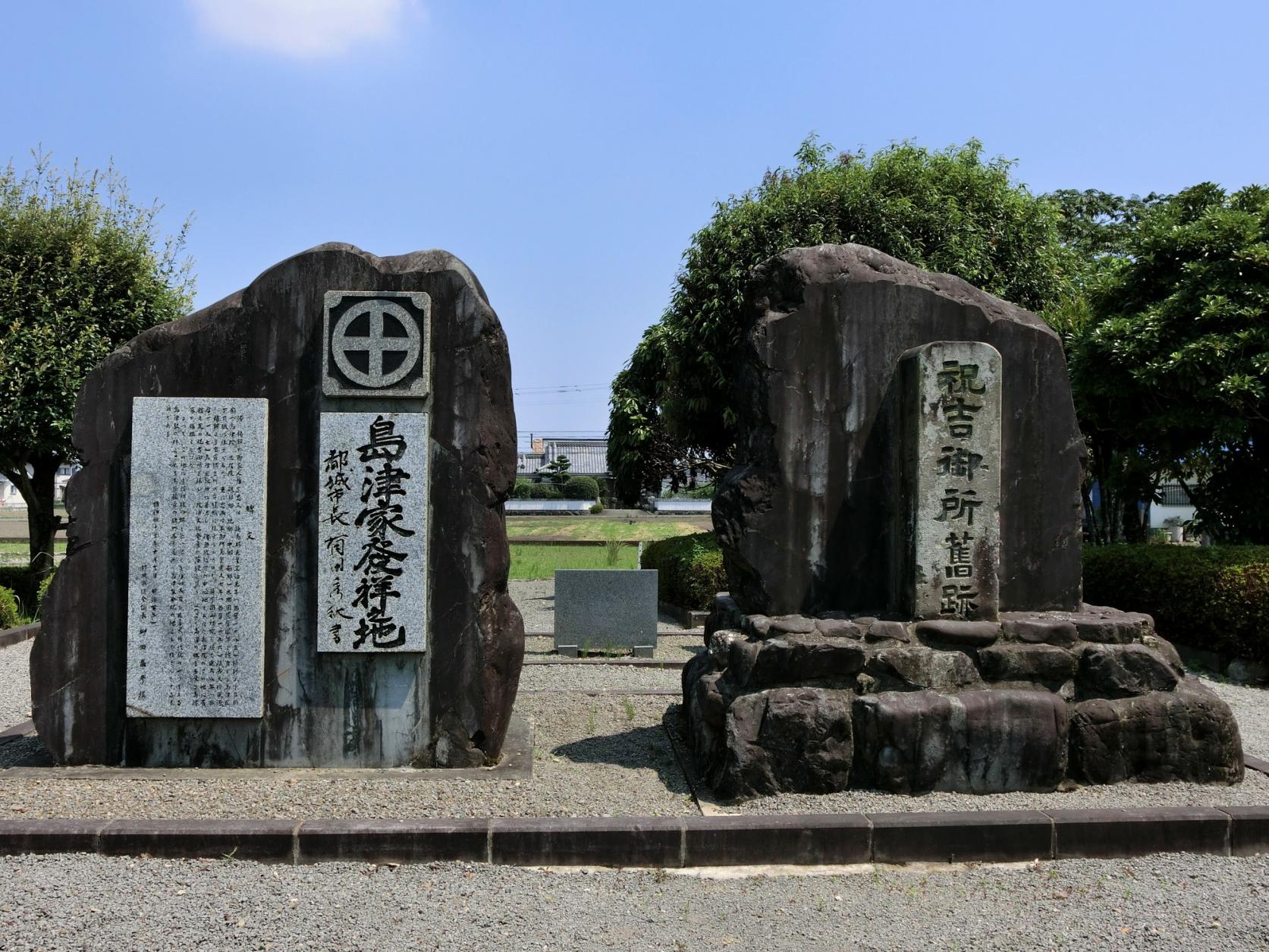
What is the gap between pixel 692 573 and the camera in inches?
516

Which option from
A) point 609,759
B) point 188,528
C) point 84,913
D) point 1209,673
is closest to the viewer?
point 84,913

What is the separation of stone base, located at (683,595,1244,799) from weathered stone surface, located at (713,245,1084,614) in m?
0.38

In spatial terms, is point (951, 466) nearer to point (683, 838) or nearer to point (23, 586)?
point (683, 838)

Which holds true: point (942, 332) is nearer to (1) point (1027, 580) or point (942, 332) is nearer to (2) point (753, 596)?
(1) point (1027, 580)

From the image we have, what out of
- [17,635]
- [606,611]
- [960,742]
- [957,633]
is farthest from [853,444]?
[17,635]

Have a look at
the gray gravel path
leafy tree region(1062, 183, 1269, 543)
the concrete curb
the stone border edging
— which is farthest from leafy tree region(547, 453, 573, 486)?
the concrete curb

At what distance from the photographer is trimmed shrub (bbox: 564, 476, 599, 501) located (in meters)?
49.0

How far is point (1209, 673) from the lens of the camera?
377 inches

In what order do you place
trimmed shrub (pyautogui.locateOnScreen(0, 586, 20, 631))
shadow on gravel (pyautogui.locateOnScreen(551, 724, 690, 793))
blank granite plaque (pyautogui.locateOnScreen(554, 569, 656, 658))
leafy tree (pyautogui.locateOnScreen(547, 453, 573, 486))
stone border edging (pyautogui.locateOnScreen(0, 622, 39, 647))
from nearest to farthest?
shadow on gravel (pyautogui.locateOnScreen(551, 724, 690, 793))
blank granite plaque (pyautogui.locateOnScreen(554, 569, 656, 658))
stone border edging (pyautogui.locateOnScreen(0, 622, 39, 647))
trimmed shrub (pyautogui.locateOnScreen(0, 586, 20, 631))
leafy tree (pyautogui.locateOnScreen(547, 453, 573, 486))

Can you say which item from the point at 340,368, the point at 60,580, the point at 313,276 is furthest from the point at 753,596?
the point at 60,580

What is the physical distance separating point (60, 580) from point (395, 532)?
1.96 m

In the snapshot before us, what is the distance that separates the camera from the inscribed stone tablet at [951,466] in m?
5.52

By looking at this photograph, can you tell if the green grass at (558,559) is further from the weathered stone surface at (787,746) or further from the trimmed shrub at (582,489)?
the trimmed shrub at (582,489)

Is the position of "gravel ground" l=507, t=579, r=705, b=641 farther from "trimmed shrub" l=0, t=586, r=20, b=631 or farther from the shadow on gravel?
"trimmed shrub" l=0, t=586, r=20, b=631
